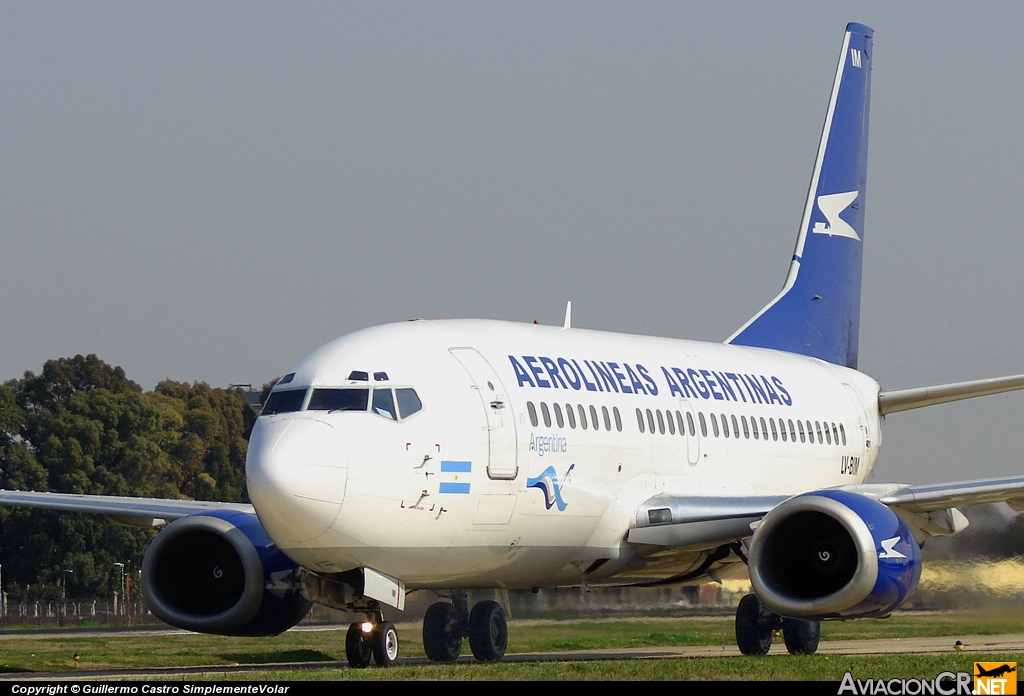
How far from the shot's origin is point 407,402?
16219mm

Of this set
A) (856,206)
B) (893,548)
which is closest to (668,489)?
(893,548)

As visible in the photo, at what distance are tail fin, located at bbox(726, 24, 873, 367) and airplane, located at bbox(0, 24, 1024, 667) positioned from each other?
3376 mm

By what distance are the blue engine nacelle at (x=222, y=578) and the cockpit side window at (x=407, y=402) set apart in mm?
3168

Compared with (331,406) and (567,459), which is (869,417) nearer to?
(567,459)

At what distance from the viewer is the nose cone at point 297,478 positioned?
14883mm

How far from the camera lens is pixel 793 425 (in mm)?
23625

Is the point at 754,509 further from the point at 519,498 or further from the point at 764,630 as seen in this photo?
the point at 764,630

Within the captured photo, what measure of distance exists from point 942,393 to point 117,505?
467 inches

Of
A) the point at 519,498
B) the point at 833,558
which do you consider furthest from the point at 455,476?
the point at 833,558

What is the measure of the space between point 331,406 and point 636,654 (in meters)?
7.83

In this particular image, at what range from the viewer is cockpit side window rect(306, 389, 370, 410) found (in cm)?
1588

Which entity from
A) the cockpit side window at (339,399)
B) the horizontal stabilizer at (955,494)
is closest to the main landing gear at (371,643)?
the cockpit side window at (339,399)

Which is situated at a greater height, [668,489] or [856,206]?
[856,206]

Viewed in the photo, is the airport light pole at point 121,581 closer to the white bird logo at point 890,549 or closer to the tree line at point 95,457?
the tree line at point 95,457
